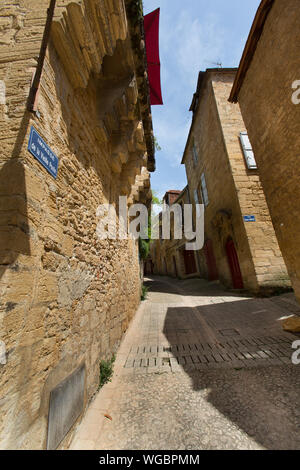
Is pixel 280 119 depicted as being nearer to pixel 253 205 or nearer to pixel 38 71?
pixel 253 205

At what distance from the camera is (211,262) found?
1032cm

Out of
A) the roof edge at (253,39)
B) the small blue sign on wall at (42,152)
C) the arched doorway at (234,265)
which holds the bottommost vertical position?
the arched doorway at (234,265)

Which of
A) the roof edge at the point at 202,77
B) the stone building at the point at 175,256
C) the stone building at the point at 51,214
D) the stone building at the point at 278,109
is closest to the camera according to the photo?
the stone building at the point at 51,214

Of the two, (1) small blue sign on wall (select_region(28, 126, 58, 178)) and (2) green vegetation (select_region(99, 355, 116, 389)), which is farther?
(2) green vegetation (select_region(99, 355, 116, 389))

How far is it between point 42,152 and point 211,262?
32.9ft

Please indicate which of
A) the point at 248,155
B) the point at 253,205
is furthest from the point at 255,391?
the point at 248,155

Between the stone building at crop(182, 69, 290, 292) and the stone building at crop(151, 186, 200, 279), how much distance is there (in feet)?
9.67

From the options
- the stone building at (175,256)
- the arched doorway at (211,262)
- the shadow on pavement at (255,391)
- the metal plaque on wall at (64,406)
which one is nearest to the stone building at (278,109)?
the shadow on pavement at (255,391)

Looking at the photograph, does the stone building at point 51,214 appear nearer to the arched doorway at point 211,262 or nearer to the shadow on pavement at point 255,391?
the shadow on pavement at point 255,391

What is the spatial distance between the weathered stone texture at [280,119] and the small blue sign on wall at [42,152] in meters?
4.54

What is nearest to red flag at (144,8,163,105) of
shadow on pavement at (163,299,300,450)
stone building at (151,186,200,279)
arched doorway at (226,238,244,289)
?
arched doorway at (226,238,244,289)

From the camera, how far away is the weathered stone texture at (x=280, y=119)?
12.4 feet

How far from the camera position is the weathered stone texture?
3771 mm

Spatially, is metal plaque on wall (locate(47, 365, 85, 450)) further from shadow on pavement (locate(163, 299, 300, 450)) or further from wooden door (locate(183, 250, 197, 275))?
wooden door (locate(183, 250, 197, 275))
